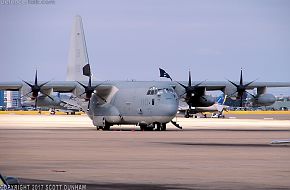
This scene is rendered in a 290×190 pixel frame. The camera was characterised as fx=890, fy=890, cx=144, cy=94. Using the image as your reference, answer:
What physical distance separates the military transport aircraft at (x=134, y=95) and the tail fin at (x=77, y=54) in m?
0.61

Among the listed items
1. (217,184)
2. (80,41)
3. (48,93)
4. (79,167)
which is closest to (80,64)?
(80,41)

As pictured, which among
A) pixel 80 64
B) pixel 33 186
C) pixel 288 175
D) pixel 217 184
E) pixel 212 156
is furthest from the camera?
pixel 80 64

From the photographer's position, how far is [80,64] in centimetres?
8781

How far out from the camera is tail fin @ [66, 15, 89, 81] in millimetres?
87438

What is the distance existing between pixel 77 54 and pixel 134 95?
17013 millimetres

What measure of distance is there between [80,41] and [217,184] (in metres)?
67.7

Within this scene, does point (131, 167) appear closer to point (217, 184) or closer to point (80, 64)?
point (217, 184)

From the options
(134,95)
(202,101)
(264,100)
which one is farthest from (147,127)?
(264,100)

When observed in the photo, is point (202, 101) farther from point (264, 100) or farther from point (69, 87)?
point (69, 87)

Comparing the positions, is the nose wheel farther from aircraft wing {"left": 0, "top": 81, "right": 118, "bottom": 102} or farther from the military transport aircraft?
aircraft wing {"left": 0, "top": 81, "right": 118, "bottom": 102}

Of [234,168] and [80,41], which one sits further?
[80,41]

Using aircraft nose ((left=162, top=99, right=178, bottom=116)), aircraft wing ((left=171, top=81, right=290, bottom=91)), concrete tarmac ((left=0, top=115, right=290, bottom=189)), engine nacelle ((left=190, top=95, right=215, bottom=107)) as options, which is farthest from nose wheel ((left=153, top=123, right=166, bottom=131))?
concrete tarmac ((left=0, top=115, right=290, bottom=189))

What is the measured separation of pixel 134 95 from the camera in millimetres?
73312

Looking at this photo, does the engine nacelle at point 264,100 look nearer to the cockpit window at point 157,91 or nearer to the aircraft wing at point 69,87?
the cockpit window at point 157,91
